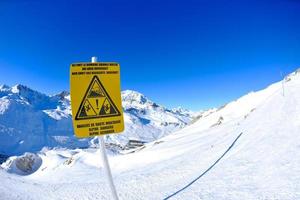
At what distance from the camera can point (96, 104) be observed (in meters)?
6.30

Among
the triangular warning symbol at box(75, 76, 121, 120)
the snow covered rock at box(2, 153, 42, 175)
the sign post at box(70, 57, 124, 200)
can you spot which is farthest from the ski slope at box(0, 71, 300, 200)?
the snow covered rock at box(2, 153, 42, 175)

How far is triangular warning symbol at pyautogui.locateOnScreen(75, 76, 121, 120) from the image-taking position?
20.3 feet

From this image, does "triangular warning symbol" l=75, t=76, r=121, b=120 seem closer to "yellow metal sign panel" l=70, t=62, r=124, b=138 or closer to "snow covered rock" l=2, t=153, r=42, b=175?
"yellow metal sign panel" l=70, t=62, r=124, b=138

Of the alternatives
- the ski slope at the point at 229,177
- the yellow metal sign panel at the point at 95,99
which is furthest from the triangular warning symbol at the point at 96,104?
the ski slope at the point at 229,177

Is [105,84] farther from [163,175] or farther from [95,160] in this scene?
[95,160]

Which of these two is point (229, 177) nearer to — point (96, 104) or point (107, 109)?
point (107, 109)

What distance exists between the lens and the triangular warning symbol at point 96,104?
620cm

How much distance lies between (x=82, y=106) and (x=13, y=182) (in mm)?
16693

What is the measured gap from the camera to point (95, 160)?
133 ft

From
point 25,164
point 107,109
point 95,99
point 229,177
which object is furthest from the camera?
point 25,164

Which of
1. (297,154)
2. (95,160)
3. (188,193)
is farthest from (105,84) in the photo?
(95,160)

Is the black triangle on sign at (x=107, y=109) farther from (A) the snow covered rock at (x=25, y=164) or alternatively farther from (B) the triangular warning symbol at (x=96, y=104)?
(A) the snow covered rock at (x=25, y=164)

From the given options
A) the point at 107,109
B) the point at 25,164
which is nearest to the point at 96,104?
the point at 107,109

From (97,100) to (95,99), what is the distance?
0.04 meters
